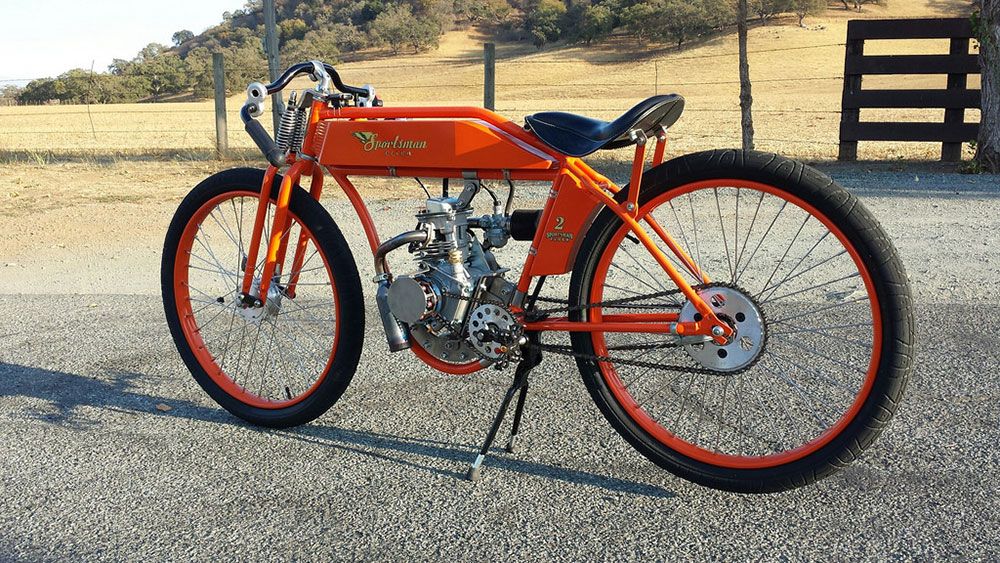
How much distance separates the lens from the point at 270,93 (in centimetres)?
342

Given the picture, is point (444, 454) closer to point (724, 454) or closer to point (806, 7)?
point (724, 454)

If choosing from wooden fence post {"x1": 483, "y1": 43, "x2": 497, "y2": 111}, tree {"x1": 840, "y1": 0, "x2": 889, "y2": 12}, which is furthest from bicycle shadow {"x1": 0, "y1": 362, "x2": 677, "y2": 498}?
tree {"x1": 840, "y1": 0, "x2": 889, "y2": 12}

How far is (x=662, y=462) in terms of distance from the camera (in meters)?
2.89

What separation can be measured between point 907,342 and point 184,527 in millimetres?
2311

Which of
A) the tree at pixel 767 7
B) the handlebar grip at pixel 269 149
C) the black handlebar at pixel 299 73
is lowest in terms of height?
the handlebar grip at pixel 269 149

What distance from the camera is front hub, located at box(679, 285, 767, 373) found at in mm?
2711

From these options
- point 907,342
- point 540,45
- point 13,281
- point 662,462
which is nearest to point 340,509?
point 662,462

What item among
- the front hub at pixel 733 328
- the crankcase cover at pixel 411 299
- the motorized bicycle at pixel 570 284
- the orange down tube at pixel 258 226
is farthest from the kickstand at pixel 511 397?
the orange down tube at pixel 258 226

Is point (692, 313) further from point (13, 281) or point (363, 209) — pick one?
point (13, 281)

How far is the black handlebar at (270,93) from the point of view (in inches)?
130

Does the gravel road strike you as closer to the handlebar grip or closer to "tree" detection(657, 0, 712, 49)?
the handlebar grip

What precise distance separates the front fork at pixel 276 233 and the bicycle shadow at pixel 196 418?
58cm

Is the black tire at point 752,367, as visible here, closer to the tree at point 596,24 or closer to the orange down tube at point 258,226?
the orange down tube at point 258,226

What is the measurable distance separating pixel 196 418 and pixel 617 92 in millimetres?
37811
